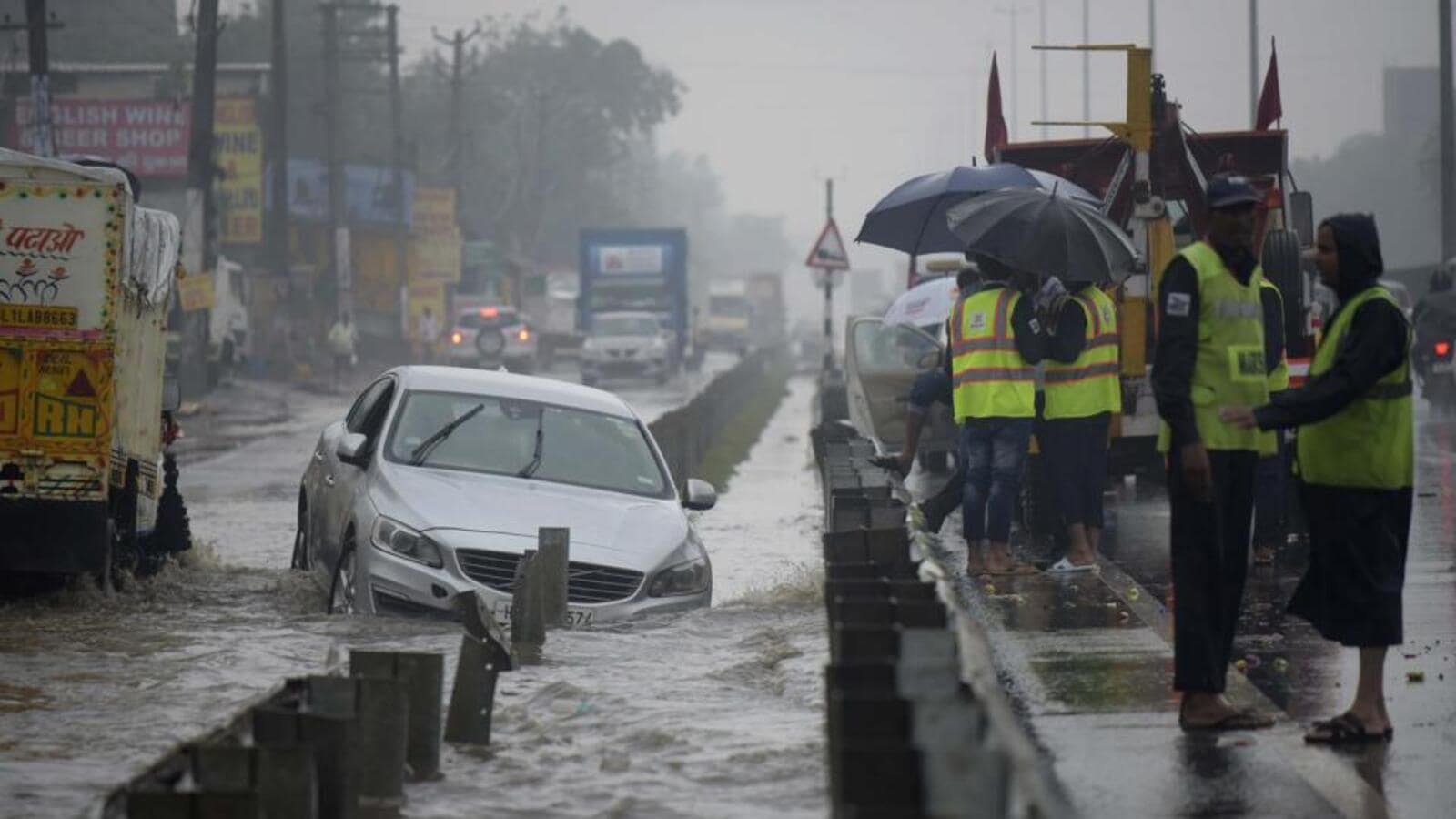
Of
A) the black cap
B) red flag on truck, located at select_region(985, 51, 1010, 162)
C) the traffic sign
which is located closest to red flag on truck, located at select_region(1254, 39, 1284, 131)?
red flag on truck, located at select_region(985, 51, 1010, 162)

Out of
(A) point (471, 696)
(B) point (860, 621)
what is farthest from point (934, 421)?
(B) point (860, 621)

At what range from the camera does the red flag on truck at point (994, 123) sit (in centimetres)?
1878

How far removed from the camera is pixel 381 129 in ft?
327

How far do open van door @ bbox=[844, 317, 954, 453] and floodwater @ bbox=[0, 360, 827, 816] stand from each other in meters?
6.04

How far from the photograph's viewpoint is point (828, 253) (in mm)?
39750

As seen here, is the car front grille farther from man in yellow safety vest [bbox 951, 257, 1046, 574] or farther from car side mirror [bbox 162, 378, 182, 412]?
car side mirror [bbox 162, 378, 182, 412]

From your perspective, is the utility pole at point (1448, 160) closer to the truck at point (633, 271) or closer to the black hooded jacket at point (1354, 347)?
the truck at point (633, 271)

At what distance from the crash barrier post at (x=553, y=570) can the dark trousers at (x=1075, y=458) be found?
2.99m

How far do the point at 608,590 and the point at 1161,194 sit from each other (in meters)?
6.66

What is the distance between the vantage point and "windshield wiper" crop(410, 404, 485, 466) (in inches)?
534

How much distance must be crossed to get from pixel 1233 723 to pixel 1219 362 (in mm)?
1226

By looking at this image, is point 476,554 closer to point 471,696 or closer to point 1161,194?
point 471,696

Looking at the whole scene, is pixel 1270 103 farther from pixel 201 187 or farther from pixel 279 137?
pixel 279 137

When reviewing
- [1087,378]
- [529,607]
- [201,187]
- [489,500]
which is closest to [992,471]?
[1087,378]
